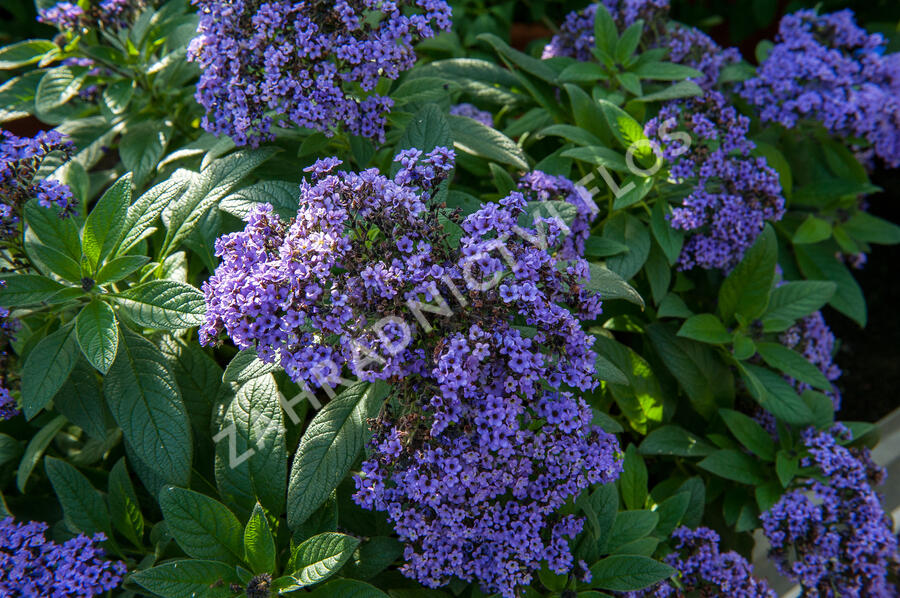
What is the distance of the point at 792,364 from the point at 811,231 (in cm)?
62

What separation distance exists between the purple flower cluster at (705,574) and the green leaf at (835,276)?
1206 mm

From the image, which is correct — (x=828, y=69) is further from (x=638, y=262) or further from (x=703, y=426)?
(x=703, y=426)

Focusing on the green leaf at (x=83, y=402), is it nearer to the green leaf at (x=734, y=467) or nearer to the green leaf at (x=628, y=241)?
the green leaf at (x=628, y=241)

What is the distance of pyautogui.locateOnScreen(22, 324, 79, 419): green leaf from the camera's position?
4.99ft

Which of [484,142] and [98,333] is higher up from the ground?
[484,142]

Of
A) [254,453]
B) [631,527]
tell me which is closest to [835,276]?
[631,527]

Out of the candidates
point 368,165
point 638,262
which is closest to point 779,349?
point 638,262

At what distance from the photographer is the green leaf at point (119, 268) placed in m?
1.59

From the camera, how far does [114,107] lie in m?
2.09

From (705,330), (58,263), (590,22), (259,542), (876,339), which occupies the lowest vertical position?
(876,339)

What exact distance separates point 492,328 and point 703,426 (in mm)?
1326

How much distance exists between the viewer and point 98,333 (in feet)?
5.02

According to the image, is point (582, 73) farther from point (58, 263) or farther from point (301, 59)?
point (58, 263)

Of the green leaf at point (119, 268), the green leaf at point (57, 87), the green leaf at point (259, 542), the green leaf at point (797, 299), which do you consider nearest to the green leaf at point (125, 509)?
the green leaf at point (259, 542)
